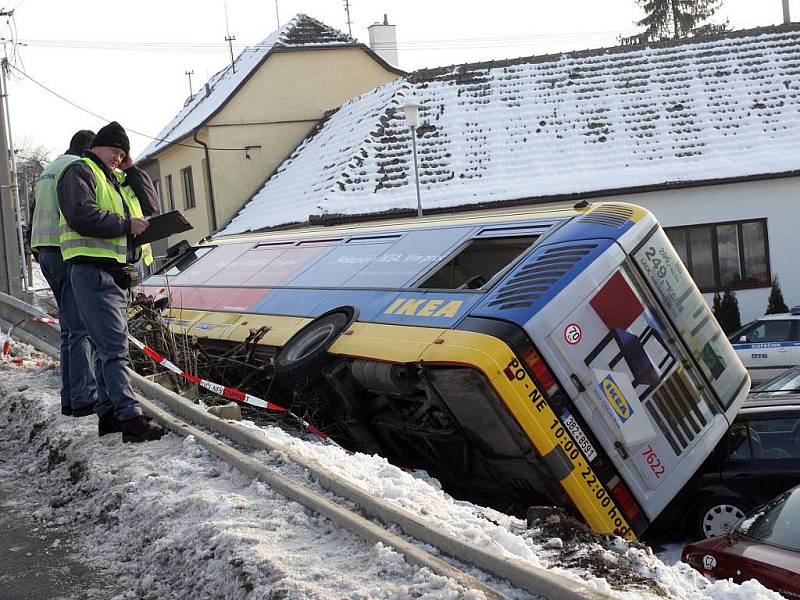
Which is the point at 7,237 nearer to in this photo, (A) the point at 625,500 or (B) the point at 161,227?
(B) the point at 161,227

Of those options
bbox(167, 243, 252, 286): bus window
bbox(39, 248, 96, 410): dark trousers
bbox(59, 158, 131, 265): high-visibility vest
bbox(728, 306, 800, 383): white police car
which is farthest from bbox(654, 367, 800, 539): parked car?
bbox(728, 306, 800, 383): white police car

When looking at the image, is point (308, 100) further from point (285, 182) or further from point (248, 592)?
point (248, 592)

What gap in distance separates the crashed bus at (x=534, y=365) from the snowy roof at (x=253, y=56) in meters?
26.6

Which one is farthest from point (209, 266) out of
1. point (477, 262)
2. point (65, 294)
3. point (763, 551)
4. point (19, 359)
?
point (763, 551)

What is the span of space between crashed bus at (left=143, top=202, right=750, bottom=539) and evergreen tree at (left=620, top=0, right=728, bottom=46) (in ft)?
176

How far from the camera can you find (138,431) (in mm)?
6379

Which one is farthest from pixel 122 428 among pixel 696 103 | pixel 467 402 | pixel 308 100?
pixel 308 100

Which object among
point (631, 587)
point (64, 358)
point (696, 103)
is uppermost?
point (696, 103)

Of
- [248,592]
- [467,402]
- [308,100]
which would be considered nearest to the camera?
[248,592]

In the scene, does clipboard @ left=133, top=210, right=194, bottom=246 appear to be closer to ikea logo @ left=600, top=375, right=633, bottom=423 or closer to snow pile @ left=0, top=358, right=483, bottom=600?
snow pile @ left=0, top=358, right=483, bottom=600

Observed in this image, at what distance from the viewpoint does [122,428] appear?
21.2 ft

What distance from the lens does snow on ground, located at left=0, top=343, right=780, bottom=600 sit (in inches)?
159

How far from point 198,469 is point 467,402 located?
2.38m

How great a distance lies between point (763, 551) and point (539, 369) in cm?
195
